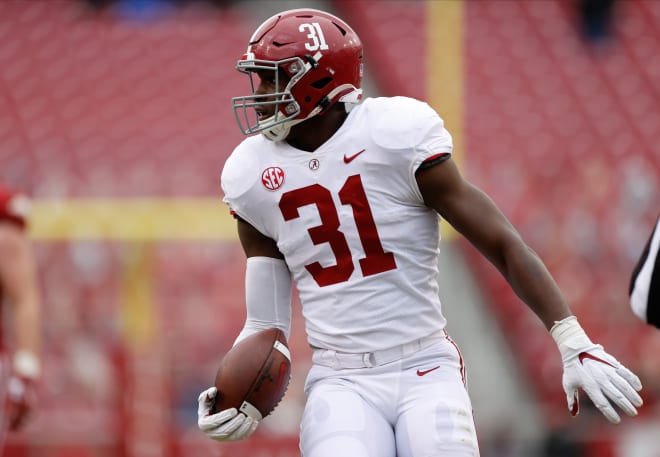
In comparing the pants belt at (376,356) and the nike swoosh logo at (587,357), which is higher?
the nike swoosh logo at (587,357)

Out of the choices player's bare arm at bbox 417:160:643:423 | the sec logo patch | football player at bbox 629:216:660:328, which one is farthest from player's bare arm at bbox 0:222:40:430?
football player at bbox 629:216:660:328

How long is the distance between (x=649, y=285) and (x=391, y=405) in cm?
70

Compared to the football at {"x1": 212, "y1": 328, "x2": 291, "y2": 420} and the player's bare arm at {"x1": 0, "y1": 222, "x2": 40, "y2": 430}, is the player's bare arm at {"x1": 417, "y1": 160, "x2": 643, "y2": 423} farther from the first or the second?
the player's bare arm at {"x1": 0, "y1": 222, "x2": 40, "y2": 430}

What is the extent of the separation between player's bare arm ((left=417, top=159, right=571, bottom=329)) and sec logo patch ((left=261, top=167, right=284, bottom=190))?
37 cm

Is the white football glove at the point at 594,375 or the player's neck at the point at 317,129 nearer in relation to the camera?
the white football glove at the point at 594,375

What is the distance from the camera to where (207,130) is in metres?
7.91

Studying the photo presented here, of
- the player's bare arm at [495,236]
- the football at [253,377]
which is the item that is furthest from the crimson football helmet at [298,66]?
the football at [253,377]

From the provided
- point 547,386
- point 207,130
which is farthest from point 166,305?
point 547,386

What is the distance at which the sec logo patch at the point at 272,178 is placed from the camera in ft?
9.30

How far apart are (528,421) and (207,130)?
3205mm

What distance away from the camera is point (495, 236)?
8.85ft

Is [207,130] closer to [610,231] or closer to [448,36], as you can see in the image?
[448,36]

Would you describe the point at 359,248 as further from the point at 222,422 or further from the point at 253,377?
the point at 222,422

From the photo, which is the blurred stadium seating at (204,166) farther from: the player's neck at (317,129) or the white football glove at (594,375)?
the white football glove at (594,375)
